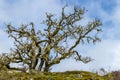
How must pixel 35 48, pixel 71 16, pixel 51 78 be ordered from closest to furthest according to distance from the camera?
pixel 51 78 → pixel 35 48 → pixel 71 16

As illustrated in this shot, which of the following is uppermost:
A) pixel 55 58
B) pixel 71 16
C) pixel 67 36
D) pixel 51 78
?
pixel 71 16

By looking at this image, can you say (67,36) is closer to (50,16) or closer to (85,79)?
(50,16)

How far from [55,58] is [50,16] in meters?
3.54

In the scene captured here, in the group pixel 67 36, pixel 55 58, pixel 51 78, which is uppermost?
pixel 67 36

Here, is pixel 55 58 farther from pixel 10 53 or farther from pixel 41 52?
pixel 10 53

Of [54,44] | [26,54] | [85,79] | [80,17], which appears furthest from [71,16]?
[85,79]

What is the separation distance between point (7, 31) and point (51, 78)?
17.0 m

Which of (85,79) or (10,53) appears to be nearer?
(85,79)

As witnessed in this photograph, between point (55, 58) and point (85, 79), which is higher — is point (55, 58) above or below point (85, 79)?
above

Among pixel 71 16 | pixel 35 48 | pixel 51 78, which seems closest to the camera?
pixel 51 78

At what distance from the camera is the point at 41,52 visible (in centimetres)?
2758

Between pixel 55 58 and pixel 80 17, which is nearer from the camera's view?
pixel 55 58

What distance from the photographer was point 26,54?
91.2 ft

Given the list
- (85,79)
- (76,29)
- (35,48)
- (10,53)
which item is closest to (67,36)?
(76,29)
